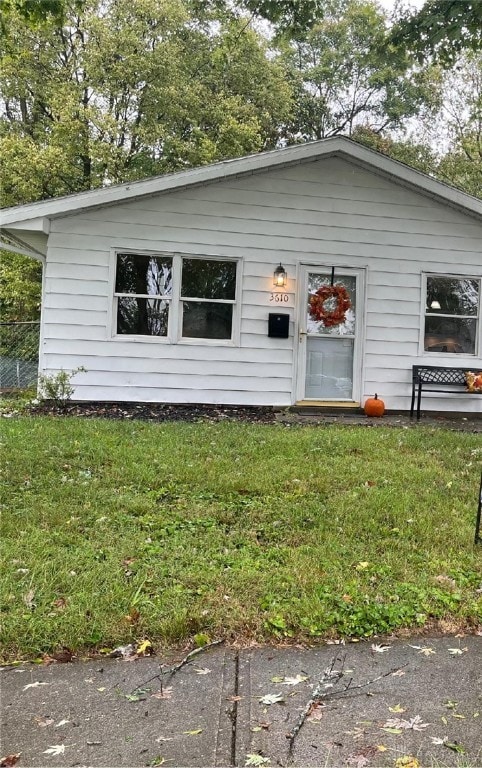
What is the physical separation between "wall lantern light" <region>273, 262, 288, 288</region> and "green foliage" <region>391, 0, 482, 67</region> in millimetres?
3514

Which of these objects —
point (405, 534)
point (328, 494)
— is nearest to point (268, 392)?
point (328, 494)

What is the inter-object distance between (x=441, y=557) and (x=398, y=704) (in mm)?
1332

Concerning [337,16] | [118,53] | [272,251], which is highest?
[337,16]

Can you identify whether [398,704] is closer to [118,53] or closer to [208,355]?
[208,355]

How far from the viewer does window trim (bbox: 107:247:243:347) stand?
7750 millimetres

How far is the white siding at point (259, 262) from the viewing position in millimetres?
7668

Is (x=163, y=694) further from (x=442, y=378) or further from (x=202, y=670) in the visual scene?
(x=442, y=378)

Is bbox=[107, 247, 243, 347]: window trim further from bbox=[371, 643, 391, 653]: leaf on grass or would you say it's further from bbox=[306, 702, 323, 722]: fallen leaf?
bbox=[306, 702, 323, 722]: fallen leaf

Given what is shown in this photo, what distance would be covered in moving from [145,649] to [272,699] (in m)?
0.60

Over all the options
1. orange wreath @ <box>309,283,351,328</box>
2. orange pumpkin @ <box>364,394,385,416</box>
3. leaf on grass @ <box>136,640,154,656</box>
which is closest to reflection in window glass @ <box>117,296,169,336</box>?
orange wreath @ <box>309,283,351,328</box>

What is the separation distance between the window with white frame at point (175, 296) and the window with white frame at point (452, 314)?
3129 mm

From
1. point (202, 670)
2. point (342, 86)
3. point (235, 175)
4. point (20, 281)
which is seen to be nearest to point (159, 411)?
point (235, 175)

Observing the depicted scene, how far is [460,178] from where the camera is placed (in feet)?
71.2

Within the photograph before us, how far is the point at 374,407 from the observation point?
782 cm
